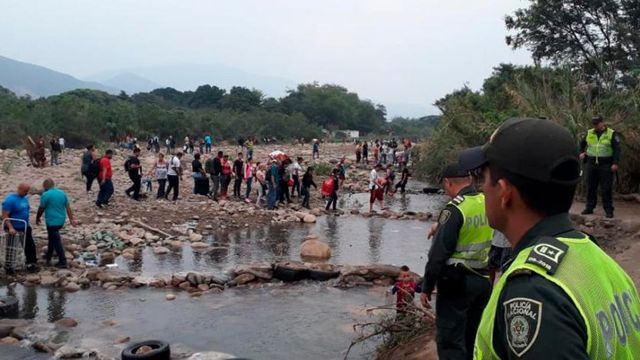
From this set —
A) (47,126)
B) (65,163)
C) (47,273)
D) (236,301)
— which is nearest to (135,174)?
(47,273)

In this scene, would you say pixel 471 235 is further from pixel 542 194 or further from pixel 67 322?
pixel 67 322

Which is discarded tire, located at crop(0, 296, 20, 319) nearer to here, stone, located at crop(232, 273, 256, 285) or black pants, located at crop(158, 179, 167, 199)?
stone, located at crop(232, 273, 256, 285)

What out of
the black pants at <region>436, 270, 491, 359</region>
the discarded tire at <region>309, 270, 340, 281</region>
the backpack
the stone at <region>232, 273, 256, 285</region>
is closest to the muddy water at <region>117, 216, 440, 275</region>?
the stone at <region>232, 273, 256, 285</region>

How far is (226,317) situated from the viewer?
8328 mm

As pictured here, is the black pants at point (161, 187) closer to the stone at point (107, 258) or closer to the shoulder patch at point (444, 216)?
the stone at point (107, 258)

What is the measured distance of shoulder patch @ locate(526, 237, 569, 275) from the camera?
1.48m

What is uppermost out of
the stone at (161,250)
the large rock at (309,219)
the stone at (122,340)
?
the large rock at (309,219)

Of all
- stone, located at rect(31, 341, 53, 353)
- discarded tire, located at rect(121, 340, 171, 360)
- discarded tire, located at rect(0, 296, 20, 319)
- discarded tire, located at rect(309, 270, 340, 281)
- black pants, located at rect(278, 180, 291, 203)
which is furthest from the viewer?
black pants, located at rect(278, 180, 291, 203)

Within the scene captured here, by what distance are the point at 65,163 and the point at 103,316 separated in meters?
21.2

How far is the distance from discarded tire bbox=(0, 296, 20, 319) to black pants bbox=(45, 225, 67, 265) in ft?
6.51

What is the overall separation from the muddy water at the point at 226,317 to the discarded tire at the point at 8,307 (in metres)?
0.15

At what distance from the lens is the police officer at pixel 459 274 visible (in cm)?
413

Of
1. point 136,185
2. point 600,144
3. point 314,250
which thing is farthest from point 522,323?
point 136,185

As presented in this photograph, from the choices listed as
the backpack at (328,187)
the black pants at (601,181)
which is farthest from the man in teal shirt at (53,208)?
the backpack at (328,187)
